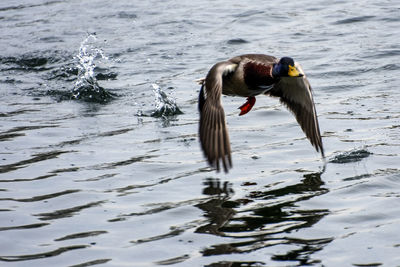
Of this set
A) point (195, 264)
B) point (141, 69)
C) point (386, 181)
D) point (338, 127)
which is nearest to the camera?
point (195, 264)

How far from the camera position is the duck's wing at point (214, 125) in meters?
5.39

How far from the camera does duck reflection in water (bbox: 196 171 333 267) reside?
4785mm

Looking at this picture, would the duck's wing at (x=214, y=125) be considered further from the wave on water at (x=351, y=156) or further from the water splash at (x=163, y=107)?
the water splash at (x=163, y=107)

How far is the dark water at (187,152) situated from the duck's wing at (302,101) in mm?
171

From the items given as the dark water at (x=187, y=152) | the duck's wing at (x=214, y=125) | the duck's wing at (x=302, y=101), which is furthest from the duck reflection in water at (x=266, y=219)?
the duck's wing at (x=302, y=101)

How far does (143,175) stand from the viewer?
21.0 feet

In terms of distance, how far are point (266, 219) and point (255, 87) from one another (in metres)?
1.87

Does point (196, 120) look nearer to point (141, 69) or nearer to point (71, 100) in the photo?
point (71, 100)

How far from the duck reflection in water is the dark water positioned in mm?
16

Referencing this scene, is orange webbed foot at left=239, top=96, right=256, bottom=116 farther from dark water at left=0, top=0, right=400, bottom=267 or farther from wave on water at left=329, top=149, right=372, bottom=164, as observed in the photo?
wave on water at left=329, top=149, right=372, bottom=164

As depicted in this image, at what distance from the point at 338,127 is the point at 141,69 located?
3.95 meters

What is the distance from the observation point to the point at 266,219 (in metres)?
5.33

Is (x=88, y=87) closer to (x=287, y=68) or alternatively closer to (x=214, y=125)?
(x=287, y=68)

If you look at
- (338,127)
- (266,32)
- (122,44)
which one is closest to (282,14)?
(266,32)
